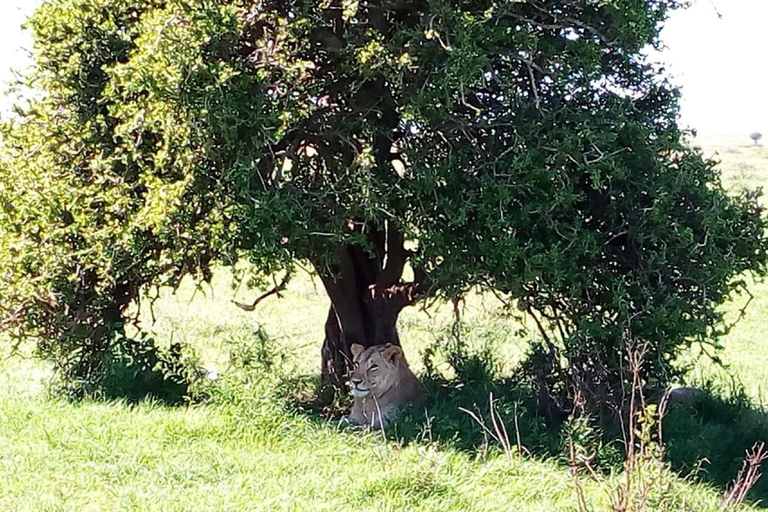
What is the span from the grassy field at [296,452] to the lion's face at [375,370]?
0.36 meters

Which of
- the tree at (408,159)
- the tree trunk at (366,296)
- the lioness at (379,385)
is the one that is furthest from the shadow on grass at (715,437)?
the tree trunk at (366,296)

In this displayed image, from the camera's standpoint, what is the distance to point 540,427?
22.9 feet

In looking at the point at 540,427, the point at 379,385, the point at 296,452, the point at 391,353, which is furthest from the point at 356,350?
the point at 540,427

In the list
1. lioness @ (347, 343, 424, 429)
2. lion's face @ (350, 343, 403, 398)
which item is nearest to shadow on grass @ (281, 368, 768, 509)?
lioness @ (347, 343, 424, 429)

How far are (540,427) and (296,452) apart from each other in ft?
6.25

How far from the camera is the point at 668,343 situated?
21.9 ft

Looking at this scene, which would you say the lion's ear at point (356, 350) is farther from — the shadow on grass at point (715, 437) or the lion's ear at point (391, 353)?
the shadow on grass at point (715, 437)

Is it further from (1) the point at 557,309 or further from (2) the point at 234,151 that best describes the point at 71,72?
(1) the point at 557,309

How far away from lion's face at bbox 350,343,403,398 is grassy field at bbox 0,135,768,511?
361mm

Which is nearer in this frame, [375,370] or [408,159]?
[408,159]

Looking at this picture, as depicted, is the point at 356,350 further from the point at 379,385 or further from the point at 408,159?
the point at 408,159

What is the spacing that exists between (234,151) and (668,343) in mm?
3491

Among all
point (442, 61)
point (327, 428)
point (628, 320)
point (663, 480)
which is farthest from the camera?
point (327, 428)

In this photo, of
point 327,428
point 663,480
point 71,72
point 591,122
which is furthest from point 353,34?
point 663,480
